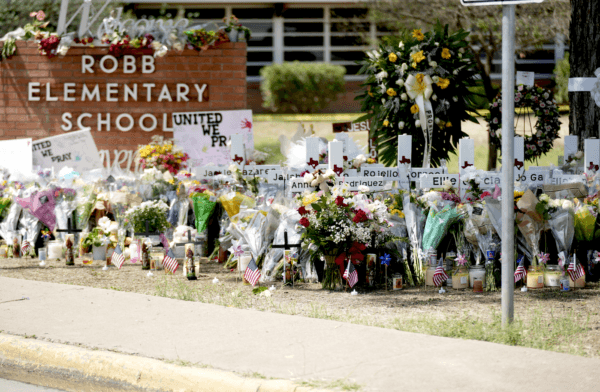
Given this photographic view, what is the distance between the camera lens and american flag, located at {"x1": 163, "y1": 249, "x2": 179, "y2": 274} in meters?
7.90

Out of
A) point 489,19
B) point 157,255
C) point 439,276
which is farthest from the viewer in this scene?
point 489,19

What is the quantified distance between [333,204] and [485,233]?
4.79 ft

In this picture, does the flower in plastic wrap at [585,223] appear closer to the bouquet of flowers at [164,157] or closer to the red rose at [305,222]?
the red rose at [305,222]

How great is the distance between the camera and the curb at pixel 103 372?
175 inches

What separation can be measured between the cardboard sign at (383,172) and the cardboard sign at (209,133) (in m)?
2.90

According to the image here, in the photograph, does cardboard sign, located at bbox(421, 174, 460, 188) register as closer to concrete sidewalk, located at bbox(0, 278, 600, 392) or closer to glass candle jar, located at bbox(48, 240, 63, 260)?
concrete sidewalk, located at bbox(0, 278, 600, 392)

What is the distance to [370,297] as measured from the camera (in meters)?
6.76

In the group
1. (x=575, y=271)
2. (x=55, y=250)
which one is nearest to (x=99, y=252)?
(x=55, y=250)

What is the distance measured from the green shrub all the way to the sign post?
19180 mm

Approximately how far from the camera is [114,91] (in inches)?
481

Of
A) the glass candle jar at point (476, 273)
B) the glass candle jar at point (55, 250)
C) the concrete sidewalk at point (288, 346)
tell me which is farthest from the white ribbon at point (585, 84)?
the glass candle jar at point (55, 250)

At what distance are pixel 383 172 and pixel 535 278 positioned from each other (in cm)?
200

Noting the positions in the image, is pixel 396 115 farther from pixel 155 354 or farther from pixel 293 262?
pixel 155 354

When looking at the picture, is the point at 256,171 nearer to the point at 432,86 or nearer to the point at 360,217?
the point at 360,217
